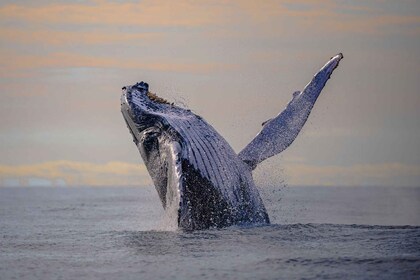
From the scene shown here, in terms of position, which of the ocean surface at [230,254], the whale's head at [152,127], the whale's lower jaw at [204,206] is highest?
the whale's head at [152,127]

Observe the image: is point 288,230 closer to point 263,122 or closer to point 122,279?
point 263,122

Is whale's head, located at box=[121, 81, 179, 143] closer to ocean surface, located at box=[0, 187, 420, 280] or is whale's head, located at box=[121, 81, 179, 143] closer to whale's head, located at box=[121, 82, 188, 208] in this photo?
whale's head, located at box=[121, 82, 188, 208]

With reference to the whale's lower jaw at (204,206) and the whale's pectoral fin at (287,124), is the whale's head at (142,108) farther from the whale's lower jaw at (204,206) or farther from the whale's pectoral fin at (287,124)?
the whale's pectoral fin at (287,124)

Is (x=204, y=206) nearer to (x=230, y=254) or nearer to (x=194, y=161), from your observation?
(x=194, y=161)

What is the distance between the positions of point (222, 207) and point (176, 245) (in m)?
1.46

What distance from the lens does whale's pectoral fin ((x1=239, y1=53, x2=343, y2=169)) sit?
14109 millimetres

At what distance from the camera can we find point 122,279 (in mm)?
9414

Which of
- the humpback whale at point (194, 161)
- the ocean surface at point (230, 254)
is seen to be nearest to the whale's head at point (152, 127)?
the humpback whale at point (194, 161)

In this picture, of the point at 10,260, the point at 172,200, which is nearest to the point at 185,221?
the point at 172,200

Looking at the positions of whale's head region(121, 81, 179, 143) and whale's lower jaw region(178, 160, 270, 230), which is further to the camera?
whale's head region(121, 81, 179, 143)

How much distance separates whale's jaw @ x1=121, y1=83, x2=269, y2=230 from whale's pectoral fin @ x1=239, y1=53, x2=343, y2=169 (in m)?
0.48

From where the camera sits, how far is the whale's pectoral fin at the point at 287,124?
46.3 feet

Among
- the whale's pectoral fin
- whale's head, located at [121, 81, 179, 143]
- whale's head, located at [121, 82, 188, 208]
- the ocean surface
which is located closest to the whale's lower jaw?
the ocean surface

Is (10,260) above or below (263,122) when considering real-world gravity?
below
